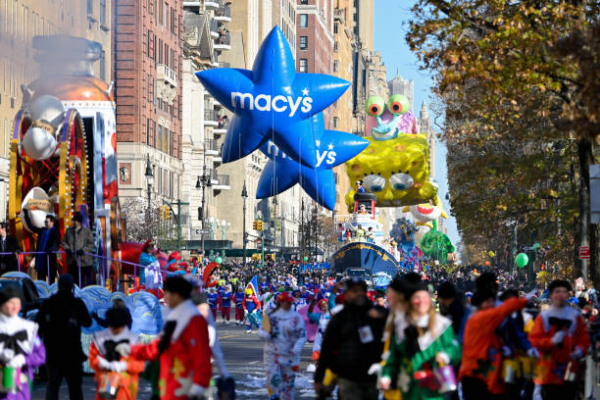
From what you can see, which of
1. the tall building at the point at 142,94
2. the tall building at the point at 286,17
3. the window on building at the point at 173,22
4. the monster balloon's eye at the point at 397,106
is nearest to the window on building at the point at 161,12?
the tall building at the point at 142,94

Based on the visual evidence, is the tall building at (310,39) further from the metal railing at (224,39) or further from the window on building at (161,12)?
the window on building at (161,12)

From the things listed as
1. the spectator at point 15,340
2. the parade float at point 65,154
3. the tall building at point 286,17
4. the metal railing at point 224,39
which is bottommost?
the spectator at point 15,340

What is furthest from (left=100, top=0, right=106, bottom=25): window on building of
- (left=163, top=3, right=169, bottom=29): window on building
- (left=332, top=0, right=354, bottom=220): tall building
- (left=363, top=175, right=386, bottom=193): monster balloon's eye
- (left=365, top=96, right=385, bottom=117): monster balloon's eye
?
(left=332, top=0, right=354, bottom=220): tall building

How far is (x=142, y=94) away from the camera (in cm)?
7750

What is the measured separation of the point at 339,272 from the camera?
202ft

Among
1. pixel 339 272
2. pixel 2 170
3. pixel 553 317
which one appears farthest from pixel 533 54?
pixel 339 272

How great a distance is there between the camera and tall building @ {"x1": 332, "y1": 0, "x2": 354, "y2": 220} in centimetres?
16419

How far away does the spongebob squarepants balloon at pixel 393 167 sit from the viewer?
169 feet

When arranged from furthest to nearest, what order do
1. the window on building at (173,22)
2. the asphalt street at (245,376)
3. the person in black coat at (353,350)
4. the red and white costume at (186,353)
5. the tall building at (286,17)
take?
1. the tall building at (286,17)
2. the window on building at (173,22)
3. the asphalt street at (245,376)
4. the person in black coat at (353,350)
5. the red and white costume at (186,353)

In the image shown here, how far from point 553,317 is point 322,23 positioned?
480 feet

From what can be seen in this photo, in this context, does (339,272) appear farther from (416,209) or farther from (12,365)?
(12,365)

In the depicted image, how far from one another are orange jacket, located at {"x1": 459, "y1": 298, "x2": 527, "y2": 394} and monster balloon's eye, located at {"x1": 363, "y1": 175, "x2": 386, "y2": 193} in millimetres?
40242

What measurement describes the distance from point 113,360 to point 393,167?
39.3 metres

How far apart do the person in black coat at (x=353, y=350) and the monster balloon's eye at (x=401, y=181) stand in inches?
1582
